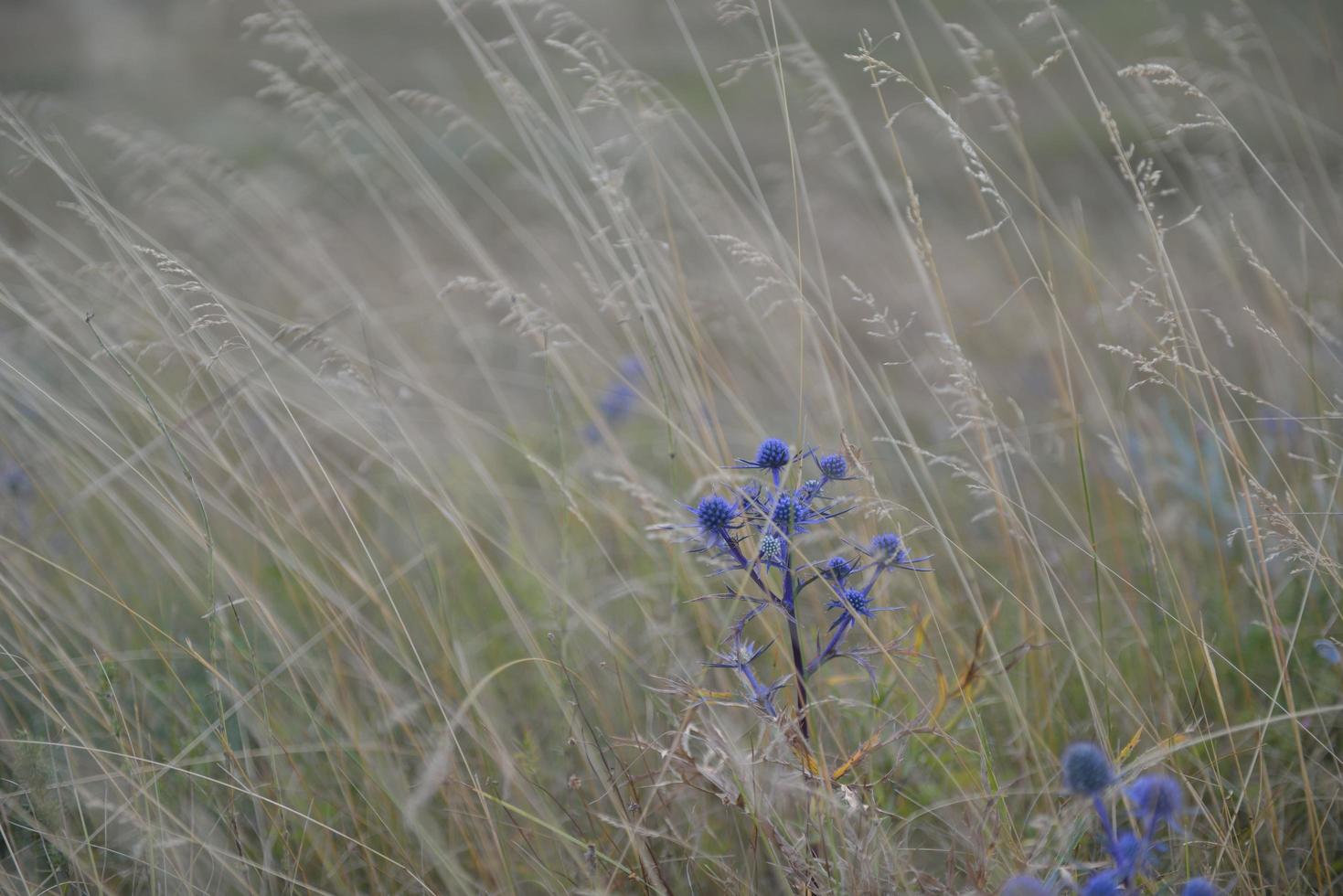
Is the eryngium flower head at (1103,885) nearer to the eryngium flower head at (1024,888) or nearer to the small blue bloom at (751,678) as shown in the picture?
the eryngium flower head at (1024,888)

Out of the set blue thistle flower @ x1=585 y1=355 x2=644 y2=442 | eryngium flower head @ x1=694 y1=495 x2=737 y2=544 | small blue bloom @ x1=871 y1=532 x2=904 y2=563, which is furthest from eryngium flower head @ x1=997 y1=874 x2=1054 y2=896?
blue thistle flower @ x1=585 y1=355 x2=644 y2=442

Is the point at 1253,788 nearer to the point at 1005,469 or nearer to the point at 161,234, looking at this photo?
the point at 1005,469

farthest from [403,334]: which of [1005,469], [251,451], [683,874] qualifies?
[683,874]

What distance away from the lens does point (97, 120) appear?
8.98 ft

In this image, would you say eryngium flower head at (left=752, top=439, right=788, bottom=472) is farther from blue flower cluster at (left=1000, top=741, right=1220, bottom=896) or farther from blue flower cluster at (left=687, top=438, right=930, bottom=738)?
blue flower cluster at (left=1000, top=741, right=1220, bottom=896)

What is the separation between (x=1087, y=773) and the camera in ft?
3.41

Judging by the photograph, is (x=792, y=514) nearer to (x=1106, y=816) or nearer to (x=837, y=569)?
(x=837, y=569)

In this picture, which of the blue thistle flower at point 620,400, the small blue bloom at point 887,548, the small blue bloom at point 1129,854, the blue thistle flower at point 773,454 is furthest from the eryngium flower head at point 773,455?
the blue thistle flower at point 620,400

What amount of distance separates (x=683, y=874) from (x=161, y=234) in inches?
277

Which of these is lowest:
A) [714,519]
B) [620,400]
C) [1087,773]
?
[1087,773]

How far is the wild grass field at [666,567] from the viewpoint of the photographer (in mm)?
1464

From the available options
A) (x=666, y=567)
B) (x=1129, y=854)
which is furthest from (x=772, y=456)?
(x=666, y=567)

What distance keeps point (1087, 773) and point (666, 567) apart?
1624mm

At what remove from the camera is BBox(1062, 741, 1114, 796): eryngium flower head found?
1.03 m
